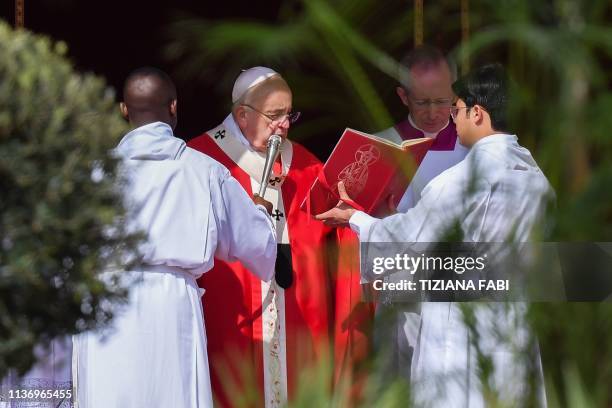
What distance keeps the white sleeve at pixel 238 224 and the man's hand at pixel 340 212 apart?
1.14 ft

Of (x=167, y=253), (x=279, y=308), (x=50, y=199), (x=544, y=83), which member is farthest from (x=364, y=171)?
(x=544, y=83)

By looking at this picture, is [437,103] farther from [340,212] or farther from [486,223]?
[486,223]

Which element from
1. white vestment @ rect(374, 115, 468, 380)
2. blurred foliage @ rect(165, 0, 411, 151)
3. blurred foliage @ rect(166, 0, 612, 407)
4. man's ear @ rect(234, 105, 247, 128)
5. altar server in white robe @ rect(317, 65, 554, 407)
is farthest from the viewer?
man's ear @ rect(234, 105, 247, 128)

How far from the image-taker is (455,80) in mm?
5418

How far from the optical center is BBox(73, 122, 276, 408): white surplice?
577 centimetres

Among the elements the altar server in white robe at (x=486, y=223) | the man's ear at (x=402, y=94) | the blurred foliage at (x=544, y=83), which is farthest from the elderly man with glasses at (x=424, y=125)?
the blurred foliage at (x=544, y=83)

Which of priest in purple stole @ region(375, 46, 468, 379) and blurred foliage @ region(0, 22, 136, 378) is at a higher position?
priest in purple stole @ region(375, 46, 468, 379)

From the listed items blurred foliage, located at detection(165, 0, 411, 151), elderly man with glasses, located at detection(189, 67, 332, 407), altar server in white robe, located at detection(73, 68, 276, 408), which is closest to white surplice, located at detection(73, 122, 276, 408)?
altar server in white robe, located at detection(73, 68, 276, 408)

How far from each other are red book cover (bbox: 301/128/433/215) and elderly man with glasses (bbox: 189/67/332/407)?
1.42 ft

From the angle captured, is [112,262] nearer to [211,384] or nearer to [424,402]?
[424,402]

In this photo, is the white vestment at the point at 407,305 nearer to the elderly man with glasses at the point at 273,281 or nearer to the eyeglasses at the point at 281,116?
the eyeglasses at the point at 281,116

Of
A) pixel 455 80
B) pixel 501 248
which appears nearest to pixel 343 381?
pixel 501 248

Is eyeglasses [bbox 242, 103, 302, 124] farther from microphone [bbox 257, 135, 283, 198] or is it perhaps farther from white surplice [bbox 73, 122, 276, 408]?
white surplice [bbox 73, 122, 276, 408]

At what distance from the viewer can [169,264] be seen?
5.84 metres
